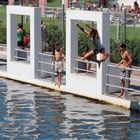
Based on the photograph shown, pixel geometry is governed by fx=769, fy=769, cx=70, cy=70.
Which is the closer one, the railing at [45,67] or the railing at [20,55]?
the railing at [45,67]

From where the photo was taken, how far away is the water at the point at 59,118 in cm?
2033

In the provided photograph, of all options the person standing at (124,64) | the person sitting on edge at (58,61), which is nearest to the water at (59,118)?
the person sitting on edge at (58,61)

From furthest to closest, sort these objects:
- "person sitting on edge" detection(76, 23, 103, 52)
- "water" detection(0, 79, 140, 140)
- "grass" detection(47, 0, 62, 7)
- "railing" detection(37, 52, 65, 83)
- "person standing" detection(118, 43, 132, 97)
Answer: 1. "grass" detection(47, 0, 62, 7)
2. "railing" detection(37, 52, 65, 83)
3. "person standing" detection(118, 43, 132, 97)
4. "person sitting on edge" detection(76, 23, 103, 52)
5. "water" detection(0, 79, 140, 140)

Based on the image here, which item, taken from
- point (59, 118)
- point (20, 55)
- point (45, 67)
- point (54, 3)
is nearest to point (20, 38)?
point (20, 55)

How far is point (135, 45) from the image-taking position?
31109mm

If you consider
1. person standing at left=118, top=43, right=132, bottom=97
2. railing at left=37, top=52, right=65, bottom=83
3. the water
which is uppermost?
person standing at left=118, top=43, right=132, bottom=97

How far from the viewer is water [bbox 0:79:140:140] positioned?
20328mm

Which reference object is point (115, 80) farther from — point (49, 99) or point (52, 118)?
point (52, 118)

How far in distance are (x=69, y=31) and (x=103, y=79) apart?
103 inches

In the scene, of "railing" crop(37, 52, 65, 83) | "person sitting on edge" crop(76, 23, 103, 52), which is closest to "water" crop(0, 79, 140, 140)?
"railing" crop(37, 52, 65, 83)

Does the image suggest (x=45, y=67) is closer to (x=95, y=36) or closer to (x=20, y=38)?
(x=20, y=38)

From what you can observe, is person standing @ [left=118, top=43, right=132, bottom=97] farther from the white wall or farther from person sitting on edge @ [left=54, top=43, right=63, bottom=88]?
person sitting on edge @ [left=54, top=43, right=63, bottom=88]

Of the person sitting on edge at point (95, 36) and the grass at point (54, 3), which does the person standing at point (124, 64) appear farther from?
the grass at point (54, 3)

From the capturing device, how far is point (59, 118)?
2250 centimetres
